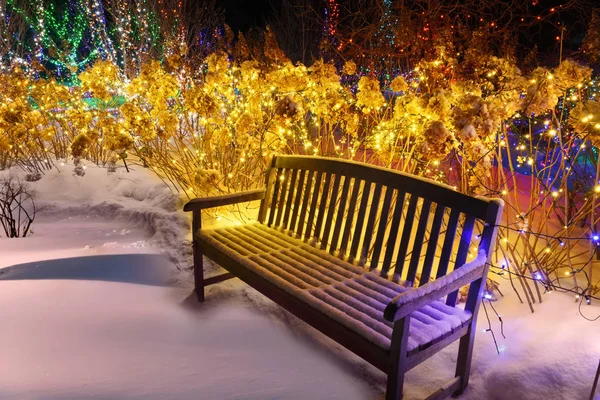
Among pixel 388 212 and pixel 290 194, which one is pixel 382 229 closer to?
pixel 388 212

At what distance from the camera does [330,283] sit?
2.55 m

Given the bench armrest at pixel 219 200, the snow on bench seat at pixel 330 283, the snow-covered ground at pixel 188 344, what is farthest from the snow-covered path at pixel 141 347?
the bench armrest at pixel 219 200

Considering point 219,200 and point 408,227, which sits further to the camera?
point 219,200

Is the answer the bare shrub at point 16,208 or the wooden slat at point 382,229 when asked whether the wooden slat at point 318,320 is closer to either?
the wooden slat at point 382,229

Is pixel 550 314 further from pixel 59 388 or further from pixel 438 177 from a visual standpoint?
pixel 59 388

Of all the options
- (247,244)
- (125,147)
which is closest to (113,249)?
(125,147)

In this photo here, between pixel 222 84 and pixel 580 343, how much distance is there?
11.7ft

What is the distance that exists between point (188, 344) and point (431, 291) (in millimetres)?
1477

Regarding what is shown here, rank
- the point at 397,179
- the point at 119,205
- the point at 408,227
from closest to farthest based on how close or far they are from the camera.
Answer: the point at 408,227, the point at 397,179, the point at 119,205

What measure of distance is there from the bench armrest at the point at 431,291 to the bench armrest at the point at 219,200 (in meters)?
1.80

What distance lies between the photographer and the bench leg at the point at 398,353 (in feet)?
6.15

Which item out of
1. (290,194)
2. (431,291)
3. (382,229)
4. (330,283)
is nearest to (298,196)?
(290,194)

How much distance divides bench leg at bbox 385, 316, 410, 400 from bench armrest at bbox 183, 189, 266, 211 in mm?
1851

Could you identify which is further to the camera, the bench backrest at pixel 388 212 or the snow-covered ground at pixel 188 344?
the bench backrest at pixel 388 212
